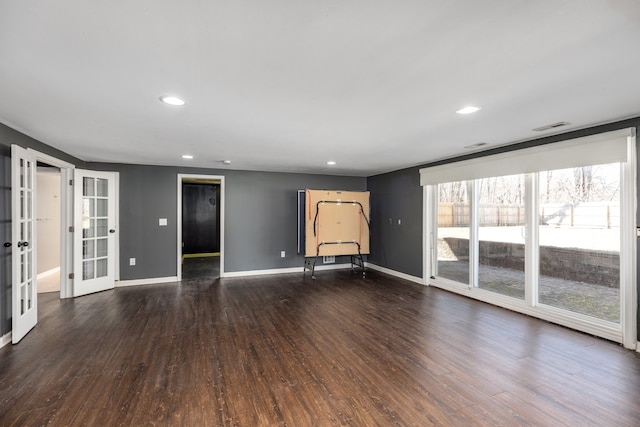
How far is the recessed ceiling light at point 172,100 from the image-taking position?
7.54 ft

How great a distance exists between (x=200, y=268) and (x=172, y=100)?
5405mm

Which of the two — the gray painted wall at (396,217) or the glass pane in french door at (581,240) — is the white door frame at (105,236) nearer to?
the gray painted wall at (396,217)

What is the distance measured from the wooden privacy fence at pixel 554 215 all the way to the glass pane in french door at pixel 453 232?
16 mm

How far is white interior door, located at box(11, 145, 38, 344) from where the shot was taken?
3.01 m

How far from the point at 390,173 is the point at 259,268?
3.42m

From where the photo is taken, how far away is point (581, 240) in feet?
11.2

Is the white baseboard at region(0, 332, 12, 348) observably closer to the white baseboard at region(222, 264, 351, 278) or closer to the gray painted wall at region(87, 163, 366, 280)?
the gray painted wall at region(87, 163, 366, 280)

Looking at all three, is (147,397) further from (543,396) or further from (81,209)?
(81,209)

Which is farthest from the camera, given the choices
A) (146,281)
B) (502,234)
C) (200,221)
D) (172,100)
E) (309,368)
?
(200,221)

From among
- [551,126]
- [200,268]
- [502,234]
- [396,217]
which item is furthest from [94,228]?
[551,126]

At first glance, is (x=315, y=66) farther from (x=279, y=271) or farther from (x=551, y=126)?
(x=279, y=271)

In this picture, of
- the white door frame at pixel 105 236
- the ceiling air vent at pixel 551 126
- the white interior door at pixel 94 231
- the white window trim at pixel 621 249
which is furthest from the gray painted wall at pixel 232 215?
the ceiling air vent at pixel 551 126

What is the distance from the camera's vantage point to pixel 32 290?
11.4 ft

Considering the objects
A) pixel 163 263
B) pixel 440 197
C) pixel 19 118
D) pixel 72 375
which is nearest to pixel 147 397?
pixel 72 375
